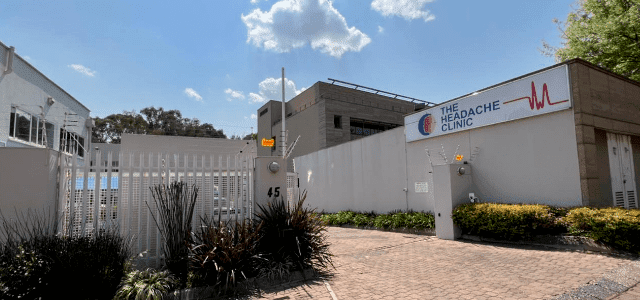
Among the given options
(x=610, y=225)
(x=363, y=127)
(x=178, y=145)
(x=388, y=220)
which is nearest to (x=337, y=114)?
(x=363, y=127)

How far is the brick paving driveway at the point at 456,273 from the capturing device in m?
4.60

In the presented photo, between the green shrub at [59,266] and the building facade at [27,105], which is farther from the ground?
the building facade at [27,105]

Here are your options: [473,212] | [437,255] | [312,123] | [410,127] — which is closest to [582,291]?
[437,255]

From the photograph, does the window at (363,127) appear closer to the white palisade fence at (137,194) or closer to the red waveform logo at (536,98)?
the red waveform logo at (536,98)

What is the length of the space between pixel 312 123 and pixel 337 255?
22167 mm

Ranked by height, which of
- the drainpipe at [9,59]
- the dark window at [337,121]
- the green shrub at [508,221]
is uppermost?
the dark window at [337,121]

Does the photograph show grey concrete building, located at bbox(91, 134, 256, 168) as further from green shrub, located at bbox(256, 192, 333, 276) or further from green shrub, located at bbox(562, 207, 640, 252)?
green shrub, located at bbox(562, 207, 640, 252)

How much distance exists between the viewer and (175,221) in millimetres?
5238

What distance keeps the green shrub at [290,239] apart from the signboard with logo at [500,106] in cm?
686

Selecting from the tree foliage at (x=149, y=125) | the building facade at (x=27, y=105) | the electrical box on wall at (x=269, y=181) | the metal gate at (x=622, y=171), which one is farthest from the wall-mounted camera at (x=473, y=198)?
the tree foliage at (x=149, y=125)

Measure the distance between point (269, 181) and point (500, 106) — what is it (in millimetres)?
7362

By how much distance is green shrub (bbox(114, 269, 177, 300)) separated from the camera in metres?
4.06

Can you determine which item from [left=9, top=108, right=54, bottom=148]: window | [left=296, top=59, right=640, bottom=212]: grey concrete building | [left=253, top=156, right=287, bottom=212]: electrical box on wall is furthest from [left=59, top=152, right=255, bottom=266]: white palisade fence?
[left=9, top=108, right=54, bottom=148]: window

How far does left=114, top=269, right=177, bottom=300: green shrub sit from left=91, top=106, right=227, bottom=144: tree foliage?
57.8 metres
